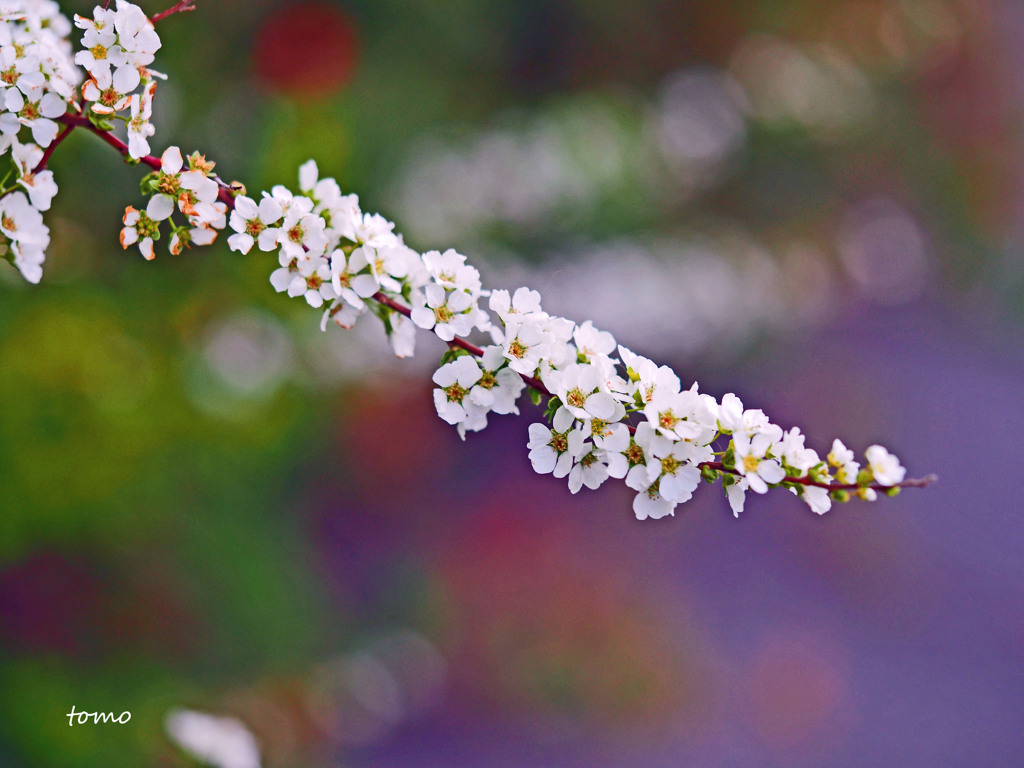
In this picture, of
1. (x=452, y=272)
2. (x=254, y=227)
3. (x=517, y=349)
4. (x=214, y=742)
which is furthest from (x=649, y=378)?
(x=214, y=742)

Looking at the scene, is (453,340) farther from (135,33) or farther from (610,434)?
(135,33)

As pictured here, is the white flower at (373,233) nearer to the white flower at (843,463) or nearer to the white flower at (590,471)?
the white flower at (590,471)

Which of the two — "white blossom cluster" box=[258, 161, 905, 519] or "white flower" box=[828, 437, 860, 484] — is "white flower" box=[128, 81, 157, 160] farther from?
"white flower" box=[828, 437, 860, 484]

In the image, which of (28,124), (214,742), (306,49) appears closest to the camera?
(28,124)

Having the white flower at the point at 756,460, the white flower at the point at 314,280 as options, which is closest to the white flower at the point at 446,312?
the white flower at the point at 314,280

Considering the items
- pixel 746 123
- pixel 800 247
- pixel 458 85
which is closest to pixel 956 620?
pixel 800 247

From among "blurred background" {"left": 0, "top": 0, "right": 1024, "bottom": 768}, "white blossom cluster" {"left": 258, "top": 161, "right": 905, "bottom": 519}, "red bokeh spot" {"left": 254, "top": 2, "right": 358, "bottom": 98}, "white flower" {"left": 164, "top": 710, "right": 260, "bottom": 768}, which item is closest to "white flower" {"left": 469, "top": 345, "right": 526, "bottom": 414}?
"white blossom cluster" {"left": 258, "top": 161, "right": 905, "bottom": 519}

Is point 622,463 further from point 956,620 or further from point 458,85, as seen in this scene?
point 956,620
